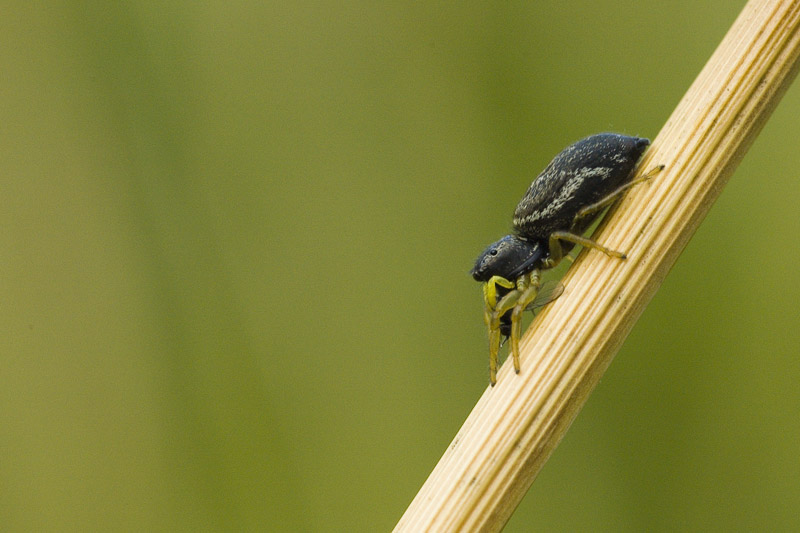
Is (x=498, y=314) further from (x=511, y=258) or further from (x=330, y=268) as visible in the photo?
(x=330, y=268)

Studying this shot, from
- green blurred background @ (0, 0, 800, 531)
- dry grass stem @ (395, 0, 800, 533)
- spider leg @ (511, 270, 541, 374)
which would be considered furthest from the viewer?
green blurred background @ (0, 0, 800, 531)

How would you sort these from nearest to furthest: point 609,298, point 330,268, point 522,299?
point 609,298, point 522,299, point 330,268

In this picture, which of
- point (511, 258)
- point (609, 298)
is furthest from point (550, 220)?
point (609, 298)

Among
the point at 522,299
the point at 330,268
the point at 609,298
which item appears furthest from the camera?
the point at 330,268

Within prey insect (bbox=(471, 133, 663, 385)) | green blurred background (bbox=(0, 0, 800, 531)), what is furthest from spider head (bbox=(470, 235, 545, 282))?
green blurred background (bbox=(0, 0, 800, 531))

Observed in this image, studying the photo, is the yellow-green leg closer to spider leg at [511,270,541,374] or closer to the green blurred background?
spider leg at [511,270,541,374]

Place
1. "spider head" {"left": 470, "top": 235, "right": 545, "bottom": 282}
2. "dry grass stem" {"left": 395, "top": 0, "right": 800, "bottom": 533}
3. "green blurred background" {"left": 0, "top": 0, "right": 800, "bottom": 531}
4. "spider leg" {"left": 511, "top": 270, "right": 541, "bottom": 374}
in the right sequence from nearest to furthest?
1. "dry grass stem" {"left": 395, "top": 0, "right": 800, "bottom": 533}
2. "spider leg" {"left": 511, "top": 270, "right": 541, "bottom": 374}
3. "spider head" {"left": 470, "top": 235, "right": 545, "bottom": 282}
4. "green blurred background" {"left": 0, "top": 0, "right": 800, "bottom": 531}

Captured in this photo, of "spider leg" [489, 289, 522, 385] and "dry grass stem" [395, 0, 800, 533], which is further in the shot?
"spider leg" [489, 289, 522, 385]

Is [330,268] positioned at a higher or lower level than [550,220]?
lower
